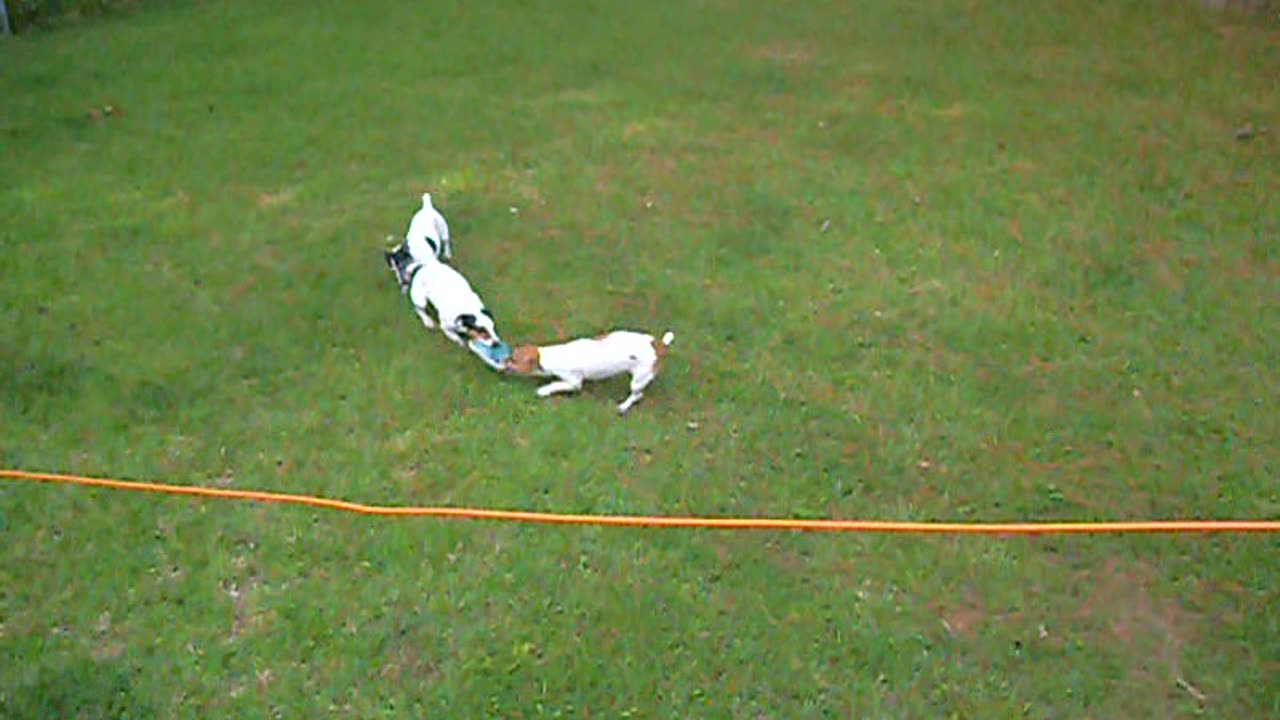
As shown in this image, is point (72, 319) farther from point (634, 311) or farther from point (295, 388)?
point (634, 311)

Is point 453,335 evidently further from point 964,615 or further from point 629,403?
point 964,615

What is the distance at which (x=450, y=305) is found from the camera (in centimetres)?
333

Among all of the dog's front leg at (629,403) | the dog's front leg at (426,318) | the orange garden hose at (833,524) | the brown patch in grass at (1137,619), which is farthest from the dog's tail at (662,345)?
the brown patch in grass at (1137,619)

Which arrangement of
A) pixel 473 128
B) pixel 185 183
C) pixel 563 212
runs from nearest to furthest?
pixel 563 212 < pixel 185 183 < pixel 473 128

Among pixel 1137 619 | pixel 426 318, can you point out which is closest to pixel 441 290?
pixel 426 318

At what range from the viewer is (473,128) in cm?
512

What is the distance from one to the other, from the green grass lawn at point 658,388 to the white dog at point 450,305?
0.09 meters

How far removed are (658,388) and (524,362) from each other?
350mm

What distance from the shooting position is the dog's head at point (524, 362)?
10.5 feet

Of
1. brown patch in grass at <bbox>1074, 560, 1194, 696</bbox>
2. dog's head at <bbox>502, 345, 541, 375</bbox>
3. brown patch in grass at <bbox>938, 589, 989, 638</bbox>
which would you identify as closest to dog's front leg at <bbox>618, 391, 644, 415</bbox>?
dog's head at <bbox>502, 345, 541, 375</bbox>

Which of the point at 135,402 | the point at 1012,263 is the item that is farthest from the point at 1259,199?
the point at 135,402

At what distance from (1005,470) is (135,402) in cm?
217

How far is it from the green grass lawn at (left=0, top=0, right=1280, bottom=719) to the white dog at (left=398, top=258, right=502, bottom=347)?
88 millimetres

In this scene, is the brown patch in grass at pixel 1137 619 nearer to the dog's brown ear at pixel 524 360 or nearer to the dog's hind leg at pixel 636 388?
the dog's hind leg at pixel 636 388
